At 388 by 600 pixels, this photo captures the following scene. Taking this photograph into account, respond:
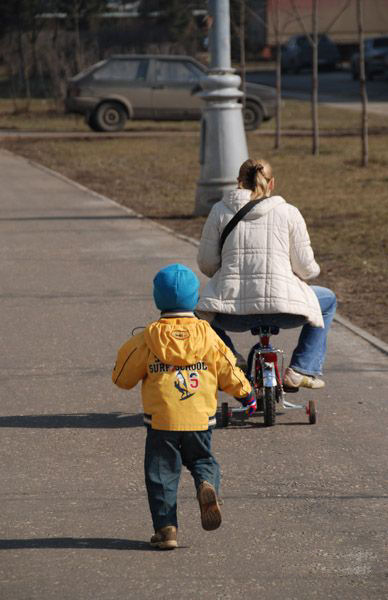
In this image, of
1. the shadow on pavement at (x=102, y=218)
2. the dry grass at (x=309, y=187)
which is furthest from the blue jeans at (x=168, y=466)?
the shadow on pavement at (x=102, y=218)

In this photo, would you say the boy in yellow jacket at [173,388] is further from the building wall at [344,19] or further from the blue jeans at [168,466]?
the building wall at [344,19]

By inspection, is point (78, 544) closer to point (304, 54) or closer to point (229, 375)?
point (229, 375)

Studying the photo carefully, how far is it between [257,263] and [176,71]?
22996mm

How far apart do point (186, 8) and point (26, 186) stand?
108 ft

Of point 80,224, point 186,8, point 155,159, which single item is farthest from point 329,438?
point 186,8

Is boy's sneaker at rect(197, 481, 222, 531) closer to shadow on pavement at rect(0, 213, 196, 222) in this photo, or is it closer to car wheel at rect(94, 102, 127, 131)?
shadow on pavement at rect(0, 213, 196, 222)

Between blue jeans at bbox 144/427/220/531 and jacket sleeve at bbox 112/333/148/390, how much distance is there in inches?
8.7

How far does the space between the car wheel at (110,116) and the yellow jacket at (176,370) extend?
2367 cm

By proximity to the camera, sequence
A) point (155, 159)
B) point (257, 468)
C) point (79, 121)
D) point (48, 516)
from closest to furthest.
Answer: point (48, 516)
point (257, 468)
point (155, 159)
point (79, 121)

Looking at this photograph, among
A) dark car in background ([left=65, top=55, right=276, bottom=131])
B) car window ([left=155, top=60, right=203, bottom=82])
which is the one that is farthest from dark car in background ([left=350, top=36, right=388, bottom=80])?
car window ([left=155, top=60, right=203, bottom=82])

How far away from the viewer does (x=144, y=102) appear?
28.8 metres

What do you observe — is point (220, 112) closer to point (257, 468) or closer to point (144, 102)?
point (257, 468)

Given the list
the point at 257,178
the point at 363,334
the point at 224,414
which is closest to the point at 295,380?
the point at 224,414

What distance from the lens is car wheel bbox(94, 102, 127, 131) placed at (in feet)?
92.7
